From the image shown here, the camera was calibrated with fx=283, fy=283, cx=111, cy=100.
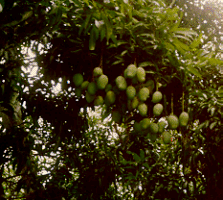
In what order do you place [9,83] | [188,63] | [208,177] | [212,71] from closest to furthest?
A: [188,63] < [9,83] < [208,177] < [212,71]

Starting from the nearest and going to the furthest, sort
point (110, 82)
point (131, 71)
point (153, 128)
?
1. point (131, 71)
2. point (153, 128)
3. point (110, 82)

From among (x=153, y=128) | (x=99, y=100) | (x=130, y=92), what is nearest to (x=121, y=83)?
(x=130, y=92)

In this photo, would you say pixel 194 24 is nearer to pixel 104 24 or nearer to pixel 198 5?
pixel 198 5

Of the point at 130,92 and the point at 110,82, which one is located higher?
the point at 110,82

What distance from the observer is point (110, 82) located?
147cm

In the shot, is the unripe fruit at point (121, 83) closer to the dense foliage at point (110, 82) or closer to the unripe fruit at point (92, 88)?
the dense foliage at point (110, 82)

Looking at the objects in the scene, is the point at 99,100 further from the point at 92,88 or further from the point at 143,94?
the point at 143,94

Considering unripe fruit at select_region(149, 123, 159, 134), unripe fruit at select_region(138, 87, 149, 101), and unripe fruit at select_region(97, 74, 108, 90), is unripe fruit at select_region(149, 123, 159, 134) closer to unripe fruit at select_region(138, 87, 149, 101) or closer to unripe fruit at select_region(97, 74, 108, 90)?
unripe fruit at select_region(138, 87, 149, 101)

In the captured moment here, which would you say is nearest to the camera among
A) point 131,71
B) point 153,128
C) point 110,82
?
point 131,71

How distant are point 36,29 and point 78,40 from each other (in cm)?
24

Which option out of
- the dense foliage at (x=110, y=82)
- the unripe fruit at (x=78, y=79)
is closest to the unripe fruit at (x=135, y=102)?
the dense foliage at (x=110, y=82)

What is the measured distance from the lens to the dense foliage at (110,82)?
127cm

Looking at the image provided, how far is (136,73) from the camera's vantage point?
1.27 meters

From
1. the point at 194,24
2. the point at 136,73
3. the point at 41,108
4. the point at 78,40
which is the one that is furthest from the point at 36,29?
the point at 194,24
